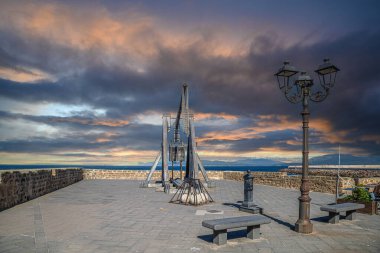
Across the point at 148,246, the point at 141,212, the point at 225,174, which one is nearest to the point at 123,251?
the point at 148,246

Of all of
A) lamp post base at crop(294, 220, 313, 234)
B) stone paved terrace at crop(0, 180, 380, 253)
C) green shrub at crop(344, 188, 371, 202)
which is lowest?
stone paved terrace at crop(0, 180, 380, 253)

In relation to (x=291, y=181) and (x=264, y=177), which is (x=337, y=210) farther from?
(x=264, y=177)

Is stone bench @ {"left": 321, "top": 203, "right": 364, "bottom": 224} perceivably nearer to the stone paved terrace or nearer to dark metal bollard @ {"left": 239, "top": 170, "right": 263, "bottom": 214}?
the stone paved terrace

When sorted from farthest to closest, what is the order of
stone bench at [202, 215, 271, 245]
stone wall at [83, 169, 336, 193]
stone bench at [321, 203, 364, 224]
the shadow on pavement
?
1. stone wall at [83, 169, 336, 193]
2. stone bench at [321, 203, 364, 224]
3. the shadow on pavement
4. stone bench at [202, 215, 271, 245]

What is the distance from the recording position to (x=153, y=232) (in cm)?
730

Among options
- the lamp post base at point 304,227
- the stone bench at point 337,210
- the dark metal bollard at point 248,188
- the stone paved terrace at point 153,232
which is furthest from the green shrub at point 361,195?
the lamp post base at point 304,227

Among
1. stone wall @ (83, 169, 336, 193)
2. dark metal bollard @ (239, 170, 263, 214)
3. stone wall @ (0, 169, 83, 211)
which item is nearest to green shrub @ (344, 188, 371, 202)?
dark metal bollard @ (239, 170, 263, 214)

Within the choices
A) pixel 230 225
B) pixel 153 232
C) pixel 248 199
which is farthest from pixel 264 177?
pixel 230 225

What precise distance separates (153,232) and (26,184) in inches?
340

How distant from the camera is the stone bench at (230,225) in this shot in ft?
20.4

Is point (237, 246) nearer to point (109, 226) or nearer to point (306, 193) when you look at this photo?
point (306, 193)

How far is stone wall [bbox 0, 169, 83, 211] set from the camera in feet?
35.3

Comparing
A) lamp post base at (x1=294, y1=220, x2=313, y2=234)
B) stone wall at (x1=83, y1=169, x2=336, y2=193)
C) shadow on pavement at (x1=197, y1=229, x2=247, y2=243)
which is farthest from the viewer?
stone wall at (x1=83, y1=169, x2=336, y2=193)

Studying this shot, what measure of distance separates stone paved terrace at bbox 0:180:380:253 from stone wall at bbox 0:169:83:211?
0.59m
